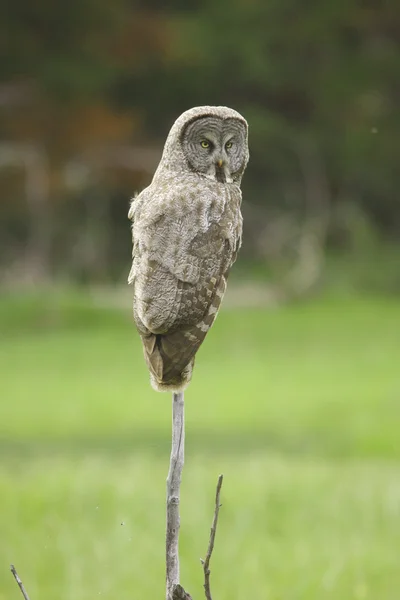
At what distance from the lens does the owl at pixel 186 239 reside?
2523 millimetres

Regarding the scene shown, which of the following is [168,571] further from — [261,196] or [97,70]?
[261,196]

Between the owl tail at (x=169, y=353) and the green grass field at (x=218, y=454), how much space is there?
2.21m

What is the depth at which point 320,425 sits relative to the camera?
10172 millimetres

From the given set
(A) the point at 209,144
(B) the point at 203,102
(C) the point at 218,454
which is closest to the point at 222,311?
(B) the point at 203,102

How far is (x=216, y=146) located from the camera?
2.57m

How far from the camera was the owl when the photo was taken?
252cm

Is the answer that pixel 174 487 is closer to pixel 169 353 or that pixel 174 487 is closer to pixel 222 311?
pixel 169 353

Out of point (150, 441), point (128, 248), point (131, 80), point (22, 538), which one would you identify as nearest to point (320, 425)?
point (150, 441)

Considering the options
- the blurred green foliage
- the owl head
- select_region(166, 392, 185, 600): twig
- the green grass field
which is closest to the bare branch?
select_region(166, 392, 185, 600): twig

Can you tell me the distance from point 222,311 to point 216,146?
14202 mm

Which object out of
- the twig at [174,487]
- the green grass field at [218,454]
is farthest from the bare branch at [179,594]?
the green grass field at [218,454]

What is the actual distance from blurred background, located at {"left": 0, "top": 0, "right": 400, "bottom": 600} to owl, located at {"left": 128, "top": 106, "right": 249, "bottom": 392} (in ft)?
7.40

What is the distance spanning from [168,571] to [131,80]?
17.5 m

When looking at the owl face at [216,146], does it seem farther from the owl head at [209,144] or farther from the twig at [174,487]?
the twig at [174,487]
